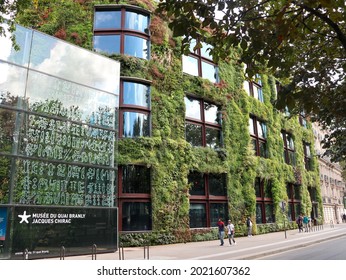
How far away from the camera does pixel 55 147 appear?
16.7 metres

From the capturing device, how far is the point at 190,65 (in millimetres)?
27031

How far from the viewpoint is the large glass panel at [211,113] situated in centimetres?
2716

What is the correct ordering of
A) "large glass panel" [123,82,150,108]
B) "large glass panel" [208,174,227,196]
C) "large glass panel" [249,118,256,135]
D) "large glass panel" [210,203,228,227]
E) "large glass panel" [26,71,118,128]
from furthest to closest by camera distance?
"large glass panel" [249,118,256,135]
"large glass panel" [208,174,227,196]
"large glass panel" [210,203,228,227]
"large glass panel" [123,82,150,108]
"large glass panel" [26,71,118,128]

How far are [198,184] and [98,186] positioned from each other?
892cm

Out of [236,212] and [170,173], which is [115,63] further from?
[236,212]

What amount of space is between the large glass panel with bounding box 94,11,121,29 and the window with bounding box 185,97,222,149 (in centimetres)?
753

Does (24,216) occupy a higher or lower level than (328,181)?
lower

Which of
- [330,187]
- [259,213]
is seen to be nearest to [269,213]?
[259,213]

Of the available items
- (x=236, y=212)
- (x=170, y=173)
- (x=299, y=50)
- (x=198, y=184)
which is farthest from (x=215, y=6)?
(x=236, y=212)

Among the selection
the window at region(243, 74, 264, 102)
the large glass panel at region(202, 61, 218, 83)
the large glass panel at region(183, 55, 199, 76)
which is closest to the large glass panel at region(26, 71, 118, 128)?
the large glass panel at region(183, 55, 199, 76)

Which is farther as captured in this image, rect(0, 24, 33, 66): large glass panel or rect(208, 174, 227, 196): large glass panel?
rect(208, 174, 227, 196): large glass panel

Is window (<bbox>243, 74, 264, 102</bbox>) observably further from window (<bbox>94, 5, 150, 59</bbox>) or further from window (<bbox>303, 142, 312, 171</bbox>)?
window (<bbox>303, 142, 312, 171</bbox>)

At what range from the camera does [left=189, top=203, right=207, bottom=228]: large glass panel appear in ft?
77.3

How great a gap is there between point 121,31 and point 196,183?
39.9 feet
